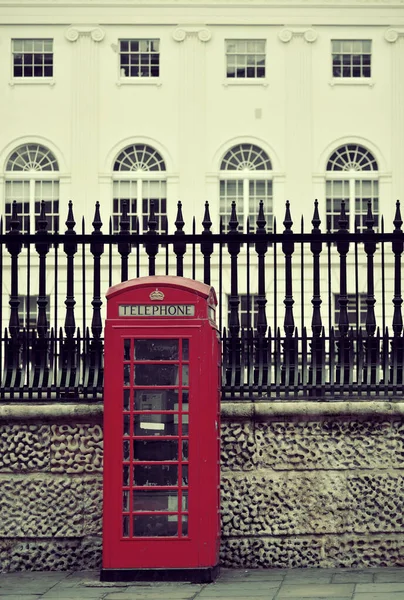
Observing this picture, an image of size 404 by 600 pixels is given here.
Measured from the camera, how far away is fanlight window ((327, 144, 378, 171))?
42688 millimetres

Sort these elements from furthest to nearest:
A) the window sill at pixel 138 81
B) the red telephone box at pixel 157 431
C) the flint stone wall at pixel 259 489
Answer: the window sill at pixel 138 81, the flint stone wall at pixel 259 489, the red telephone box at pixel 157 431

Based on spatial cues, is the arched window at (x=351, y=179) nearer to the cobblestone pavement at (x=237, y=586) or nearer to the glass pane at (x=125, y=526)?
the cobblestone pavement at (x=237, y=586)

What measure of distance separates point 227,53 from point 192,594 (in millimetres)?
35330

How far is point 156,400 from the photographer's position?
9.48m

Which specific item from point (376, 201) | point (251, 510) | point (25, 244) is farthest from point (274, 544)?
point (376, 201)

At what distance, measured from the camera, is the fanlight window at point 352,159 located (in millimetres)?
42688

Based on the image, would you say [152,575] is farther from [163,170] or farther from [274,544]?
[163,170]

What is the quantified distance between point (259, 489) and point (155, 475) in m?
0.95

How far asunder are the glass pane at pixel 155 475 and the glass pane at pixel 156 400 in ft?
1.36

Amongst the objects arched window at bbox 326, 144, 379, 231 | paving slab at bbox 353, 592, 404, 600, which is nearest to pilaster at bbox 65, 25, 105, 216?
arched window at bbox 326, 144, 379, 231

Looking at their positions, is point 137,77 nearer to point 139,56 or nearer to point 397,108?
point 139,56

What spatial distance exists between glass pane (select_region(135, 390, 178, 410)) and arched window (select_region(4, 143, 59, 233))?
3363 cm

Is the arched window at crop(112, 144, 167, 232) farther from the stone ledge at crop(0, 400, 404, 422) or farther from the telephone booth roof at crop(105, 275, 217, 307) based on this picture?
the telephone booth roof at crop(105, 275, 217, 307)

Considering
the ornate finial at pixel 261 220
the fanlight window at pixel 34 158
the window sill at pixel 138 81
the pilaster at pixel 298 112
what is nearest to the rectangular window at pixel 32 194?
the fanlight window at pixel 34 158
